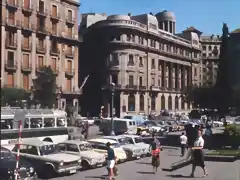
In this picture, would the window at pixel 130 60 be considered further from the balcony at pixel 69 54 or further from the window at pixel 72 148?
the balcony at pixel 69 54

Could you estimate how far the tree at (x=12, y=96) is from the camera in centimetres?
770

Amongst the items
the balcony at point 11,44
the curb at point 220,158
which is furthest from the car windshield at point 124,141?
the balcony at point 11,44

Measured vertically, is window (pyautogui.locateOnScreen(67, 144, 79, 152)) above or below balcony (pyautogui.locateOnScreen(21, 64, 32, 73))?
below

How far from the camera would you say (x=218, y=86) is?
31031mm

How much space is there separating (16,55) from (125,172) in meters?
8.16

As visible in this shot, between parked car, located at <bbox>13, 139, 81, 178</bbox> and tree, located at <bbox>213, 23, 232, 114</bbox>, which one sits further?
tree, located at <bbox>213, 23, 232, 114</bbox>

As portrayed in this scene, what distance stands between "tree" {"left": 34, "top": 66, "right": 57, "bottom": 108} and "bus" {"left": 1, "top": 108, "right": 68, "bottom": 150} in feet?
1.81

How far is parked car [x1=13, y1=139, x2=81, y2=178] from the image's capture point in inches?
583

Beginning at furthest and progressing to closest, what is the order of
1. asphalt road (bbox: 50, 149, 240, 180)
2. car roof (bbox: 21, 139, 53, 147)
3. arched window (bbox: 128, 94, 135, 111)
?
1. arched window (bbox: 128, 94, 135, 111)
2. asphalt road (bbox: 50, 149, 240, 180)
3. car roof (bbox: 21, 139, 53, 147)

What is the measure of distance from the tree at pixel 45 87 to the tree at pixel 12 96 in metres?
1.56

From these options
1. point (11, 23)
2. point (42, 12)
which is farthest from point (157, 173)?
point (11, 23)

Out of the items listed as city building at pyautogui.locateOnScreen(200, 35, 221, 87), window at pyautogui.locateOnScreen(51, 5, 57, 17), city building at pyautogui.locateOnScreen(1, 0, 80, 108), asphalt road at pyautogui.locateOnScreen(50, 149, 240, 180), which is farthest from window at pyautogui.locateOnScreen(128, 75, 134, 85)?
window at pyautogui.locateOnScreen(51, 5, 57, 17)

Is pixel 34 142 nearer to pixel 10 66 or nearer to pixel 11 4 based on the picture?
pixel 10 66

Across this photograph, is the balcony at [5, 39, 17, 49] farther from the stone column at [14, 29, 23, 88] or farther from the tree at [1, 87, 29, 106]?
the tree at [1, 87, 29, 106]
